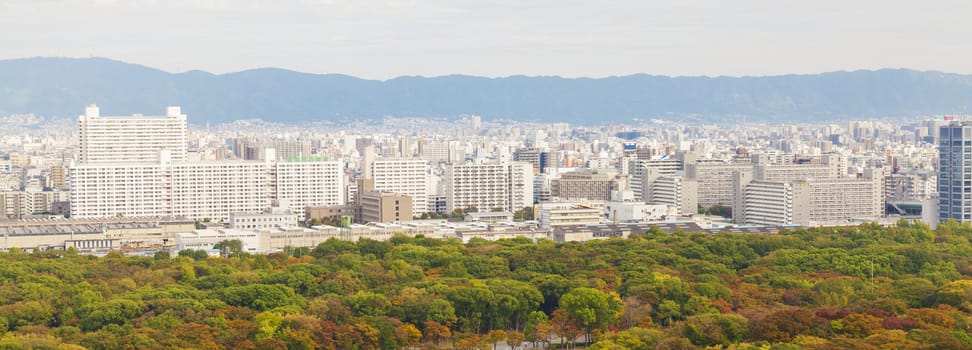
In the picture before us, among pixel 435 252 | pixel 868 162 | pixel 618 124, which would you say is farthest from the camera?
pixel 618 124

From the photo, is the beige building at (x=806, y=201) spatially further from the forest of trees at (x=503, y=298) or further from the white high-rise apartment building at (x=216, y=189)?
the white high-rise apartment building at (x=216, y=189)

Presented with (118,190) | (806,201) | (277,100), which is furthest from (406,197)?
(277,100)

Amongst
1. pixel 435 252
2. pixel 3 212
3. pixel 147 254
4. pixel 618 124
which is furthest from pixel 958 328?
pixel 618 124

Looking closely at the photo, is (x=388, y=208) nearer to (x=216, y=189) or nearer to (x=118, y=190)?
(x=216, y=189)

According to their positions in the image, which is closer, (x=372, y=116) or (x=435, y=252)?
(x=435, y=252)

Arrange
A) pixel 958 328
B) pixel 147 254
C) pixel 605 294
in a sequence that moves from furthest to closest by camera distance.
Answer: pixel 147 254
pixel 605 294
pixel 958 328

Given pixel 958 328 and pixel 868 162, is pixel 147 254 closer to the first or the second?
pixel 958 328

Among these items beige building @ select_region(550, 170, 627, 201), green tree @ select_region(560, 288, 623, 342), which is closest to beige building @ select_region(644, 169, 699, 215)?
beige building @ select_region(550, 170, 627, 201)
